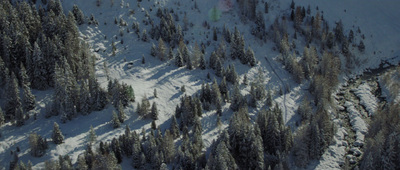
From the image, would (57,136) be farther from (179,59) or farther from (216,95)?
(179,59)

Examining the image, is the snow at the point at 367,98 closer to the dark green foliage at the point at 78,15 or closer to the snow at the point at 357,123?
the snow at the point at 357,123

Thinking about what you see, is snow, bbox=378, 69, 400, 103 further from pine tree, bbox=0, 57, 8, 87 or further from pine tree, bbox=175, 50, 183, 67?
pine tree, bbox=0, 57, 8, 87

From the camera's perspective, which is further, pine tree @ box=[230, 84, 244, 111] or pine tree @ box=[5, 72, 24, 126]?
pine tree @ box=[230, 84, 244, 111]

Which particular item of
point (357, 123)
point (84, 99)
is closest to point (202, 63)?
point (84, 99)

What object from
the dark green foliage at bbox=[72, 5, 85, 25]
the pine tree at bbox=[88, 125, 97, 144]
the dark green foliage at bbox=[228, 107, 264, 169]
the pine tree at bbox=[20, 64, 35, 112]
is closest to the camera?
the pine tree at bbox=[88, 125, 97, 144]

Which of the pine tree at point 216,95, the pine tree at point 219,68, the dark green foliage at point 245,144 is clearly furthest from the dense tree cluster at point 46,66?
the pine tree at point 219,68

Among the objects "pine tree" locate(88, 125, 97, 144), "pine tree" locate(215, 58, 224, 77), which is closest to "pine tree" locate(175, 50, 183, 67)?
"pine tree" locate(215, 58, 224, 77)

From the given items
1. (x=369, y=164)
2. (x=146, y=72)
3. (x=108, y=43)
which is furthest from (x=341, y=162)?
(x=108, y=43)
